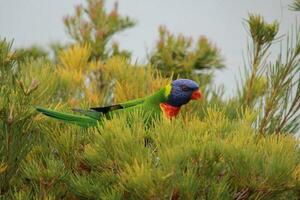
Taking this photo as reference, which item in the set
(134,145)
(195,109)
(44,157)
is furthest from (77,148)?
(195,109)

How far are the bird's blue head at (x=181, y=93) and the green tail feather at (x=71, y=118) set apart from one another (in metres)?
0.44

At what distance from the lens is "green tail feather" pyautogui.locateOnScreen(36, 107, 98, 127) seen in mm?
2254

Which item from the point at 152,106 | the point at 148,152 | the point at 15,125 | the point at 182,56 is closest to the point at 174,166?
the point at 148,152

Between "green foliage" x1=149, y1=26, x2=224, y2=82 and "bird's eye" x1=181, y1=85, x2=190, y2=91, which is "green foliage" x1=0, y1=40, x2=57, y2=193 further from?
"green foliage" x1=149, y1=26, x2=224, y2=82

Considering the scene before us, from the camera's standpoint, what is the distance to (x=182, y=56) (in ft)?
12.7

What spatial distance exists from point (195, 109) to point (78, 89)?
479 millimetres

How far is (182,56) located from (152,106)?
119 cm

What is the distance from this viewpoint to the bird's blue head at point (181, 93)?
Answer: 2807 millimetres

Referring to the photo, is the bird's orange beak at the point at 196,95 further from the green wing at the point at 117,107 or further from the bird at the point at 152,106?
the green wing at the point at 117,107

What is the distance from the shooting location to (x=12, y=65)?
8.40 feet

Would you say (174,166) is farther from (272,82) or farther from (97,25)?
(97,25)

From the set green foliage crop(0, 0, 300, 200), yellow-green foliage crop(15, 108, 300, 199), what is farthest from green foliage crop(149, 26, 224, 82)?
yellow-green foliage crop(15, 108, 300, 199)

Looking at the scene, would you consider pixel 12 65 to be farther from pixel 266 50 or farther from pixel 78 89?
pixel 266 50

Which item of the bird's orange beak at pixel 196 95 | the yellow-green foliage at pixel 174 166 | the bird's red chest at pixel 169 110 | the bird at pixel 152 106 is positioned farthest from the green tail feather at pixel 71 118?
the bird's orange beak at pixel 196 95
